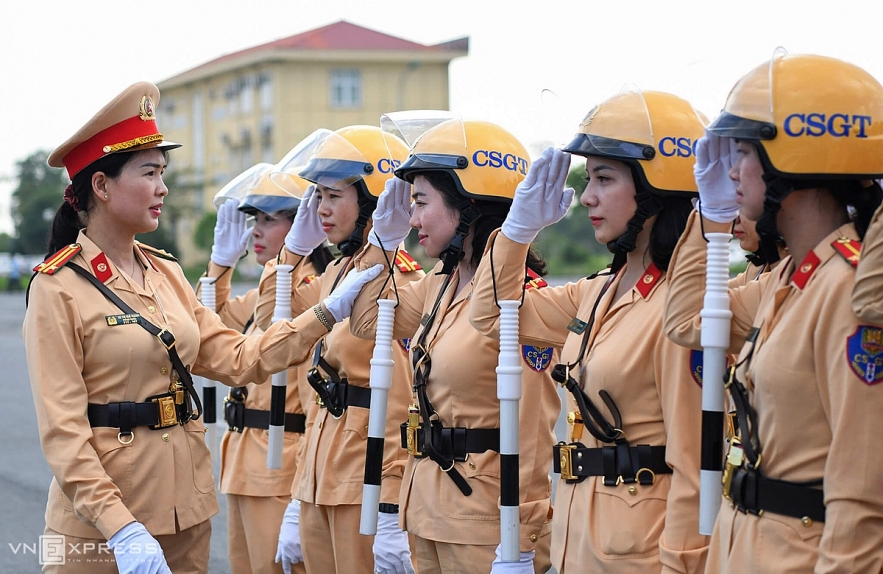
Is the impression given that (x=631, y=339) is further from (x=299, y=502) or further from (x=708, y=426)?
(x=299, y=502)

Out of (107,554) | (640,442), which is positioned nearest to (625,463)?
(640,442)

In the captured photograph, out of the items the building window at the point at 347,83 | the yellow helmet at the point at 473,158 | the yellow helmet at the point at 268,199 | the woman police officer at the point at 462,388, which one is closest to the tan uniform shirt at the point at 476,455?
the woman police officer at the point at 462,388

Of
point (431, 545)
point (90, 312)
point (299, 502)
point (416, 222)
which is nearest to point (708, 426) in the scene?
point (431, 545)

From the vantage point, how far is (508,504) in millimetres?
3791

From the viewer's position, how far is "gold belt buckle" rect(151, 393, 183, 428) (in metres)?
4.16

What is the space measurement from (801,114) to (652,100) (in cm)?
94

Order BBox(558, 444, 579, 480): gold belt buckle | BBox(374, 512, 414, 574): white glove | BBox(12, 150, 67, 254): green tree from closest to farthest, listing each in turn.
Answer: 1. BBox(558, 444, 579, 480): gold belt buckle
2. BBox(374, 512, 414, 574): white glove
3. BBox(12, 150, 67, 254): green tree

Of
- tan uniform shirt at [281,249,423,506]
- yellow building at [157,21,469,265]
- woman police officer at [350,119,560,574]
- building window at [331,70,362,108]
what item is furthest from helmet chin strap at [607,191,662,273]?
building window at [331,70,362,108]

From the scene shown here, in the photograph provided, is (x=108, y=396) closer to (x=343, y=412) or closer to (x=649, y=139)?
(x=343, y=412)

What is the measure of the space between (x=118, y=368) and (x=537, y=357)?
1.62 meters

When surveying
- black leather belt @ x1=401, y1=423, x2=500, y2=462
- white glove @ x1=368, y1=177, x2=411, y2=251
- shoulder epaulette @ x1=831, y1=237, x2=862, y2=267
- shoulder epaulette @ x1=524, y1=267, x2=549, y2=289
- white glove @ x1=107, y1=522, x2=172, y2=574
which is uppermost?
white glove @ x1=368, y1=177, x2=411, y2=251

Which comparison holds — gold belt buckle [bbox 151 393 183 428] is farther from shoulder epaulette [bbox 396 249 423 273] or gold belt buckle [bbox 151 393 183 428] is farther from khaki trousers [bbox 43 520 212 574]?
shoulder epaulette [bbox 396 249 423 273]

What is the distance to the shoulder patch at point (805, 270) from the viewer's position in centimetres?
280

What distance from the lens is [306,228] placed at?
592 cm
